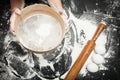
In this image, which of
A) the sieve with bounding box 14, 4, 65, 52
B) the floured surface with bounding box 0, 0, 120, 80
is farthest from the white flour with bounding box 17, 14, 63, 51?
the floured surface with bounding box 0, 0, 120, 80

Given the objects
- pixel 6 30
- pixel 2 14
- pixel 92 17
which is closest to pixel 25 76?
pixel 6 30

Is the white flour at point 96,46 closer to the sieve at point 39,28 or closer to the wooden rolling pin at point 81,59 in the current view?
the wooden rolling pin at point 81,59

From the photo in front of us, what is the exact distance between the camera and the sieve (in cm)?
155

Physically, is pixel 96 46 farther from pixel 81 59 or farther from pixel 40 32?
pixel 40 32

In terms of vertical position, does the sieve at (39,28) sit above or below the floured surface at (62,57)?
above

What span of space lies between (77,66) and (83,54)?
0.08m

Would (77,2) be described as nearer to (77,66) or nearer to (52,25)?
(52,25)

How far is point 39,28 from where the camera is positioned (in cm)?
158

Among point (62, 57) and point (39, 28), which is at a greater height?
point (39, 28)

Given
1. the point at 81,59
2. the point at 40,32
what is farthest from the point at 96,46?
the point at 40,32

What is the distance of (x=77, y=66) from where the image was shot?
154cm

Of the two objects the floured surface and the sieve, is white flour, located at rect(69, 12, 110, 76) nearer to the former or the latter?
the floured surface

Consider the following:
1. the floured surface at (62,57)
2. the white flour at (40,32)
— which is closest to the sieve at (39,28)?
the white flour at (40,32)

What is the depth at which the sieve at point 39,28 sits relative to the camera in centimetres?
155
